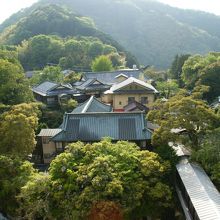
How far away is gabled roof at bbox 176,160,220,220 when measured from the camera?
51.4ft

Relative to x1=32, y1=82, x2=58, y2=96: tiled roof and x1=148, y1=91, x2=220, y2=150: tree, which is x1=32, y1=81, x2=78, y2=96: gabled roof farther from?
x1=148, y1=91, x2=220, y2=150: tree

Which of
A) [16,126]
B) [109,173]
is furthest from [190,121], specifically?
[16,126]

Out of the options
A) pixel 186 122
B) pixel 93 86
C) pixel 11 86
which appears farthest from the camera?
pixel 93 86

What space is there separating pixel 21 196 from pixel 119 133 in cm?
954

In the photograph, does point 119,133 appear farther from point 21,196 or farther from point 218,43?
point 218,43

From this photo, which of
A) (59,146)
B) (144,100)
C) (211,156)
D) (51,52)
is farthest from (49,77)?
(211,156)

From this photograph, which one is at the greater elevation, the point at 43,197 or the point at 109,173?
the point at 109,173

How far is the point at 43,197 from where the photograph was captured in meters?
18.4

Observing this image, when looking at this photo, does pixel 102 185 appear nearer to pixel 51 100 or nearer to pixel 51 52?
pixel 51 100

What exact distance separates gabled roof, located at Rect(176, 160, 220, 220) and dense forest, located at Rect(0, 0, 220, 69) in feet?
334

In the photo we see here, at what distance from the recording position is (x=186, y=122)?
22000 mm

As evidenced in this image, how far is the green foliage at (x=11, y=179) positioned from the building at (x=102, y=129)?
4.42 m

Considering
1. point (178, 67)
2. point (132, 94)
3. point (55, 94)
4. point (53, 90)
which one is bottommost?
point (178, 67)

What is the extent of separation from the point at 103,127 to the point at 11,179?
8346mm
